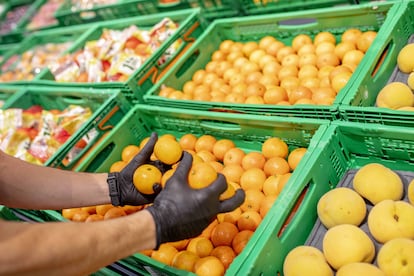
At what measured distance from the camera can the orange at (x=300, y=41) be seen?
3122 millimetres

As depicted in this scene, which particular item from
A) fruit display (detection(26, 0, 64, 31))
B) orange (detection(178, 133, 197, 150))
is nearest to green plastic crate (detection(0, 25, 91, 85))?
fruit display (detection(26, 0, 64, 31))

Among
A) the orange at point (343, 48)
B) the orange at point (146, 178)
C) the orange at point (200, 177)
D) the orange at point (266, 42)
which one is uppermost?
the orange at point (266, 42)

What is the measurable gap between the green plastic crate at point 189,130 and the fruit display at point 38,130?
26cm

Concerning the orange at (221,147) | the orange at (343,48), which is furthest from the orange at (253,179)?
the orange at (343,48)

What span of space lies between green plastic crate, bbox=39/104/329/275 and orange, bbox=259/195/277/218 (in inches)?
11.2

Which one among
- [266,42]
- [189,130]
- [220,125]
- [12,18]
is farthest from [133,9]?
[12,18]

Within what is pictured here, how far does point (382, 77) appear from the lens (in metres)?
2.39

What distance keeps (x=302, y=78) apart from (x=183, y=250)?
1.39 meters

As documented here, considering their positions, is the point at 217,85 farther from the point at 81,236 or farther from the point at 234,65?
the point at 81,236

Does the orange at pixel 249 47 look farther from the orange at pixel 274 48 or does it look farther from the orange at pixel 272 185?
the orange at pixel 272 185

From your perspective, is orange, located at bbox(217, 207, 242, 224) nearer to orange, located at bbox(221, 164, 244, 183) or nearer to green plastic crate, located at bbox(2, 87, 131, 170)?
orange, located at bbox(221, 164, 244, 183)

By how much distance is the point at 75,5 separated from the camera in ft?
18.2

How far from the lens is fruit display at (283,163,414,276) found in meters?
1.58

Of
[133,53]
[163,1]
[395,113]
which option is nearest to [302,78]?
[395,113]
